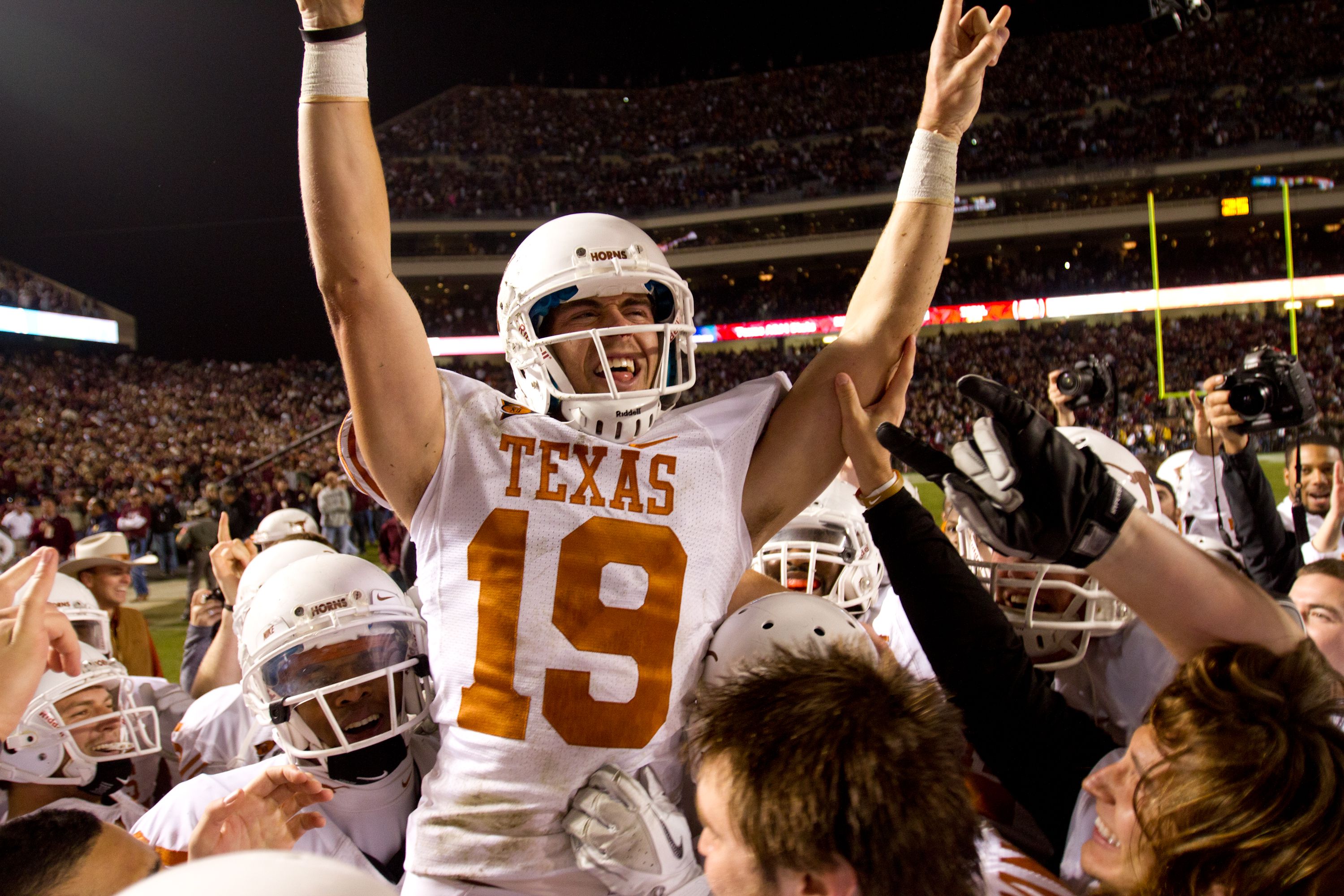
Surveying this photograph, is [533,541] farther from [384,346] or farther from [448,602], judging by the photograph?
[384,346]

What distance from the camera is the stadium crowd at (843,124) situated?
24.3m

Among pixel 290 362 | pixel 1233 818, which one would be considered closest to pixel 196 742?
pixel 1233 818

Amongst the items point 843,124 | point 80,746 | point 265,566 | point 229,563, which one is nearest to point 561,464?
point 265,566

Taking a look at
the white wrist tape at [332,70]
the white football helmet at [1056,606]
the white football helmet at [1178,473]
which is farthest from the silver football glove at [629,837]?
the white football helmet at [1178,473]

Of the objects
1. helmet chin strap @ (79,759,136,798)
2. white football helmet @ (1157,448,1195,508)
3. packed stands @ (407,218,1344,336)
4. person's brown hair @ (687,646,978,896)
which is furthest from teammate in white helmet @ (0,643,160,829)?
packed stands @ (407,218,1344,336)

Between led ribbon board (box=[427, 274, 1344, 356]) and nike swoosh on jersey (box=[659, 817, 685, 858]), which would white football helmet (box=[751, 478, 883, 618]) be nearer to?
nike swoosh on jersey (box=[659, 817, 685, 858])

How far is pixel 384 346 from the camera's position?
1435 mm

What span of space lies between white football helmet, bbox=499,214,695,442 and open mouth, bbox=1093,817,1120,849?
1.02 meters

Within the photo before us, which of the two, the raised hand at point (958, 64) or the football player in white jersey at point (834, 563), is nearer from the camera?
the raised hand at point (958, 64)

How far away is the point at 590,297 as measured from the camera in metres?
1.71

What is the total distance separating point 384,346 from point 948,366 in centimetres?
2510

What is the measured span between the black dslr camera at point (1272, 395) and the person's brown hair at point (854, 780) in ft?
6.83

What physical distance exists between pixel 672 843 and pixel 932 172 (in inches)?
53.2

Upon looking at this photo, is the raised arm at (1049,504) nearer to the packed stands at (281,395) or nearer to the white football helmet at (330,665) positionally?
the white football helmet at (330,665)
